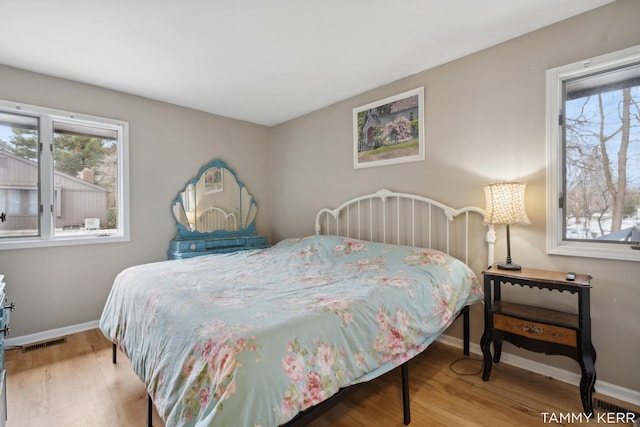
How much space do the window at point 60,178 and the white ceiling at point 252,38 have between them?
466 mm

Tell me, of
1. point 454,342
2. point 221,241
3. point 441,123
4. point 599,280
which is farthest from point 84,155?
point 599,280

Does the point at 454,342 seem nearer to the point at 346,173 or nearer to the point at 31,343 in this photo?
the point at 346,173

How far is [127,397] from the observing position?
6.24 ft

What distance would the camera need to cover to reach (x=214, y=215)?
3852 mm

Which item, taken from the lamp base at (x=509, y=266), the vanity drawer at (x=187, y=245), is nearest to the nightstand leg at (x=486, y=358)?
the lamp base at (x=509, y=266)

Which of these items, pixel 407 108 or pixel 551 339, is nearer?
pixel 551 339

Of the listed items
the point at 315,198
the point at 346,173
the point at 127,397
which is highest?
the point at 346,173

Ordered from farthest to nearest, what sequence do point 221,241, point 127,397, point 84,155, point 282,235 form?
point 282,235, point 221,241, point 84,155, point 127,397

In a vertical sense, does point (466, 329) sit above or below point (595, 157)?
below

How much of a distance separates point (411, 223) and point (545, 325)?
4.20 feet

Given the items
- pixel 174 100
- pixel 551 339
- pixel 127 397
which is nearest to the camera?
pixel 551 339

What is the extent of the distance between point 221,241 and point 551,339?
3.26m

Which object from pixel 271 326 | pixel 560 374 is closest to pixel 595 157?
pixel 560 374

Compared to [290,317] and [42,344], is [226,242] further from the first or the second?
[290,317]
